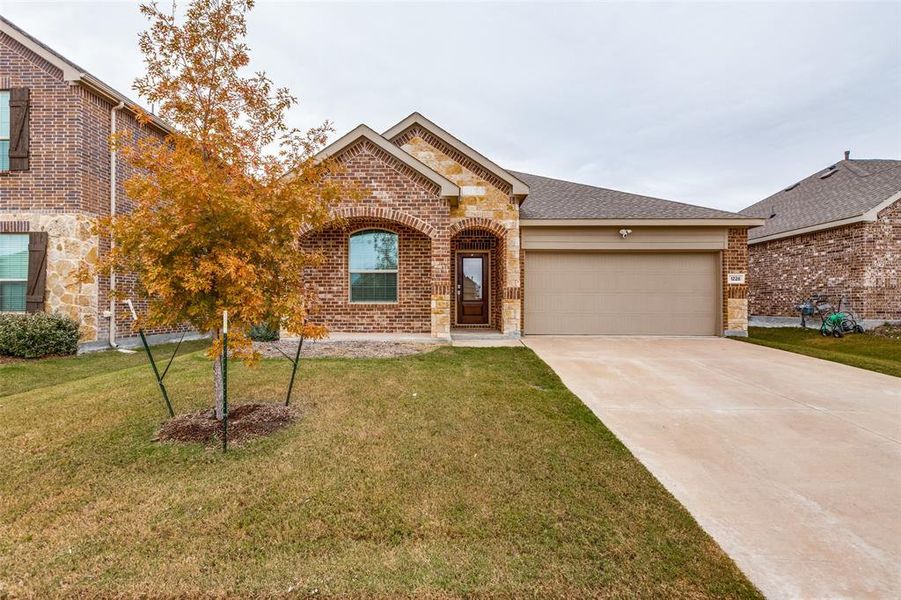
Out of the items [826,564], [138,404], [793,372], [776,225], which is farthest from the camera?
[776,225]

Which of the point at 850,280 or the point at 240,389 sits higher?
the point at 850,280

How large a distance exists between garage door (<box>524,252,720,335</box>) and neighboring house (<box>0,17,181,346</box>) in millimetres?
10884

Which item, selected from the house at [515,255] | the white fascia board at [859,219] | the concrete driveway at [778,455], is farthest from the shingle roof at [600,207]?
the concrete driveway at [778,455]

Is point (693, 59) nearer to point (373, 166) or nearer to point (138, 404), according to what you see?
point (373, 166)

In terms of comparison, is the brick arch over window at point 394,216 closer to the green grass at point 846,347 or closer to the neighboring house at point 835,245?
the green grass at point 846,347

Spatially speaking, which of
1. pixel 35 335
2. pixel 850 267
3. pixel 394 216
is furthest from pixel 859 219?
pixel 35 335

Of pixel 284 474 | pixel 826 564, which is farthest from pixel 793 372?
pixel 284 474

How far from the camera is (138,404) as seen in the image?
188 inches

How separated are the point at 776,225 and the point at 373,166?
50.0 feet

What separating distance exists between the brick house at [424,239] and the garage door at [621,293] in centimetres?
3

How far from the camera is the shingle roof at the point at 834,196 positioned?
12.2 meters

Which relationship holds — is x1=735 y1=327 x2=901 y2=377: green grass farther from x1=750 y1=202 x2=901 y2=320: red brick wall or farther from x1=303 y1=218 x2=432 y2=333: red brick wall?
x1=303 y1=218 x2=432 y2=333: red brick wall

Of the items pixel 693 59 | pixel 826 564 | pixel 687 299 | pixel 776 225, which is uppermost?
pixel 693 59

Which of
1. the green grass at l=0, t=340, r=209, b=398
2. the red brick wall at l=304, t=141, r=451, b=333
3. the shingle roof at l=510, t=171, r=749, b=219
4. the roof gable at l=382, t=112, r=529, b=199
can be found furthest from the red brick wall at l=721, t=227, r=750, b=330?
the green grass at l=0, t=340, r=209, b=398
